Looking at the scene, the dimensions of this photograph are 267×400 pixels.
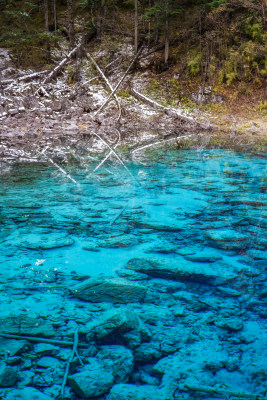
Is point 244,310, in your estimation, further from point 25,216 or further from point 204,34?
point 204,34

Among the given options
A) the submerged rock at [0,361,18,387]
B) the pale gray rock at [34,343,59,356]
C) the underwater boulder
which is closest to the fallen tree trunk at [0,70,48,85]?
the underwater boulder

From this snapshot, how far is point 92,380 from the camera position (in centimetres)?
209

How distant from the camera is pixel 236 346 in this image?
95.2 inches

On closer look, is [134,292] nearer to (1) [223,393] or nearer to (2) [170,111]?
(1) [223,393]

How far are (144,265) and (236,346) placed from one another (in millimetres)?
1414

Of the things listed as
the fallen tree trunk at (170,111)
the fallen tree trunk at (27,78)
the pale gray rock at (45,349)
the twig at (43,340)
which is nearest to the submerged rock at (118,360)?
the twig at (43,340)

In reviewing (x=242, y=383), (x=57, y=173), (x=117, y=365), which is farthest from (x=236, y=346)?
(x=57, y=173)

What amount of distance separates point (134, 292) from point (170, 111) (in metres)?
15.6

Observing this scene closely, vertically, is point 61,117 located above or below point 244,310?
above

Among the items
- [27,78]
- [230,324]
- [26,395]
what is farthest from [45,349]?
[27,78]

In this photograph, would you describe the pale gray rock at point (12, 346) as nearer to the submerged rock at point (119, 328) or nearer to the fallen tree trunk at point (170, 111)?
the submerged rock at point (119, 328)

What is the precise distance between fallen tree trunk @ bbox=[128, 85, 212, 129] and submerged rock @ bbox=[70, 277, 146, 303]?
14.2 metres

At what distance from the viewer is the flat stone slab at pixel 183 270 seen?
132 inches

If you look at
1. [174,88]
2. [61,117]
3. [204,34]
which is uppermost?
[204,34]
